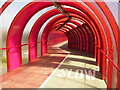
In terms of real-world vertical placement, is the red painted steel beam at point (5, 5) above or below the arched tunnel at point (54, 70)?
Answer: above

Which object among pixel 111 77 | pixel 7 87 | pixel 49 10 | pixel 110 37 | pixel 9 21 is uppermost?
pixel 49 10

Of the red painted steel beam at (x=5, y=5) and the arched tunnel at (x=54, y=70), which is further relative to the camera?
the red painted steel beam at (x=5, y=5)

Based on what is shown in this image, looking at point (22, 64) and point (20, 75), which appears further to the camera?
point (22, 64)

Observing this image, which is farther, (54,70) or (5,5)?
(54,70)

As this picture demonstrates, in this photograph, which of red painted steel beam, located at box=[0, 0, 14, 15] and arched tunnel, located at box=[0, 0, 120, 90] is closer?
arched tunnel, located at box=[0, 0, 120, 90]

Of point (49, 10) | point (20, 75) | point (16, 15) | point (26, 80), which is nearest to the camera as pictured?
point (26, 80)

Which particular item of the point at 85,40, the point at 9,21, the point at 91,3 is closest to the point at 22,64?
the point at 9,21

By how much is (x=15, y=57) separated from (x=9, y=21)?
2.30 meters

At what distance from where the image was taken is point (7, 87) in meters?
6.24

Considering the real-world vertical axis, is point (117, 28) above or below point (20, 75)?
above

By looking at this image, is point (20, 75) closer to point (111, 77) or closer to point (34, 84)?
point (34, 84)

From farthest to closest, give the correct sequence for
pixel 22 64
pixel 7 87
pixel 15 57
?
pixel 22 64 < pixel 15 57 < pixel 7 87

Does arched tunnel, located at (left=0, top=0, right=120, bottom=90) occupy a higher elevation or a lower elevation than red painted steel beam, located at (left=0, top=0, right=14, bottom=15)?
lower

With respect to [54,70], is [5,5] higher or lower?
higher
